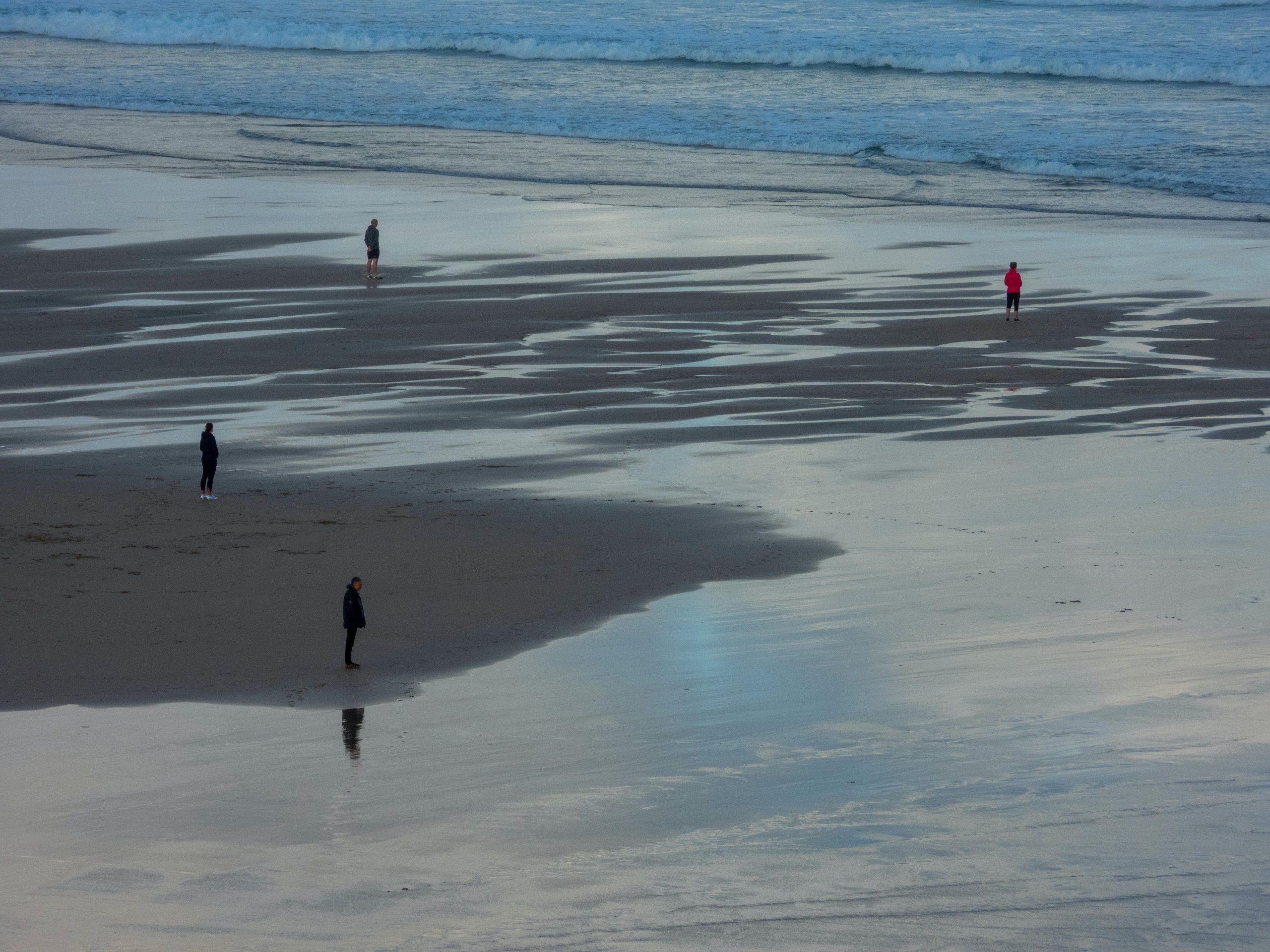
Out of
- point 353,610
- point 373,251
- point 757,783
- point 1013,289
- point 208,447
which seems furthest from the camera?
point 373,251

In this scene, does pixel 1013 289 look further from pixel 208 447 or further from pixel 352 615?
pixel 352 615

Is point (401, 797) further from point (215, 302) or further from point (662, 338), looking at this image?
point (215, 302)

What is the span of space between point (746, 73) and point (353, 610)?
58286mm

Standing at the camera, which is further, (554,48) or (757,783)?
(554,48)

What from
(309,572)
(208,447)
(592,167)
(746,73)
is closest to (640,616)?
(309,572)

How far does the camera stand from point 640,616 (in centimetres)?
1234

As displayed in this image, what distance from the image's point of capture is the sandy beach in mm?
7879

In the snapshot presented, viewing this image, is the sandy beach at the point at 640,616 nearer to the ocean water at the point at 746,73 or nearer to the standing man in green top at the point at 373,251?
the standing man in green top at the point at 373,251

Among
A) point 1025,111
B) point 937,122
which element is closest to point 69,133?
point 937,122

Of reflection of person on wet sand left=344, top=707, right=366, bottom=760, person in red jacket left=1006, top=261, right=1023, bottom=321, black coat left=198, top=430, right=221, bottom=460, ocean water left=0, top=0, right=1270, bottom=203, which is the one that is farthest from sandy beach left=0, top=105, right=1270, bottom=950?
ocean water left=0, top=0, right=1270, bottom=203

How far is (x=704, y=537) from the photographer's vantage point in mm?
14234

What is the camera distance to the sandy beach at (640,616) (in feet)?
25.8

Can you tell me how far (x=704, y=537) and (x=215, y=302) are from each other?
14.0 meters

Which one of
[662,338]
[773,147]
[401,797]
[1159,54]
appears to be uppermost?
[1159,54]
